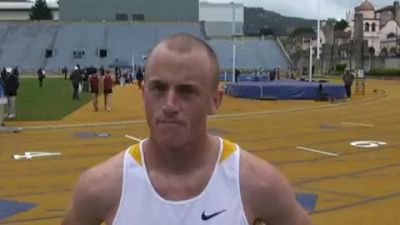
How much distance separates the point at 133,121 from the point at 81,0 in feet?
360

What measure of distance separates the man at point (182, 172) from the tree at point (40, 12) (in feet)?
504

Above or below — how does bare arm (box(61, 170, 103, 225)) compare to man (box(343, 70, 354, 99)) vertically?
above

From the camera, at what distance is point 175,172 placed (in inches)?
96.5

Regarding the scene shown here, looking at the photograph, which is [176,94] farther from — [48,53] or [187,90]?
[48,53]

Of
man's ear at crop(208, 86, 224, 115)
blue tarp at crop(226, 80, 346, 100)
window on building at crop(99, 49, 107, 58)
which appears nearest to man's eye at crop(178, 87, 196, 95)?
man's ear at crop(208, 86, 224, 115)

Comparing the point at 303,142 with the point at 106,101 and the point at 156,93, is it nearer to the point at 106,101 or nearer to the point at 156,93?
the point at 106,101

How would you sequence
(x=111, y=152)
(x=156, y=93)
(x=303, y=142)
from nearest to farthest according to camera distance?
(x=156, y=93), (x=111, y=152), (x=303, y=142)

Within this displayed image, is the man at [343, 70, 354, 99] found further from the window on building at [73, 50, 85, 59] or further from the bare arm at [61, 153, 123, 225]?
the window on building at [73, 50, 85, 59]

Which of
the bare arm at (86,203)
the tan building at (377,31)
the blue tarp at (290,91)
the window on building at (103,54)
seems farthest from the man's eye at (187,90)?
the tan building at (377,31)

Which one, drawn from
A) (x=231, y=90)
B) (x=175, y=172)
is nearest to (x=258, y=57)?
(x=231, y=90)

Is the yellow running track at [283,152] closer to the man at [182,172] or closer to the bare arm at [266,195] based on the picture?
the bare arm at [266,195]

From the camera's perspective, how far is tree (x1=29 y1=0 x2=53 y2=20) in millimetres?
151250

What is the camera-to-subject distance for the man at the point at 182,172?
2.36 meters

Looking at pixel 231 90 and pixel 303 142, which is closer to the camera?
pixel 303 142
